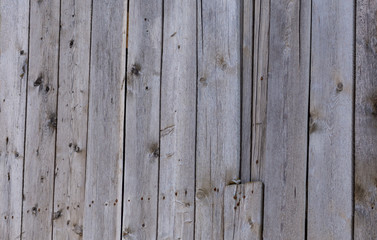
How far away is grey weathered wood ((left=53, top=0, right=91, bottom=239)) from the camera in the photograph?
10.2 feet

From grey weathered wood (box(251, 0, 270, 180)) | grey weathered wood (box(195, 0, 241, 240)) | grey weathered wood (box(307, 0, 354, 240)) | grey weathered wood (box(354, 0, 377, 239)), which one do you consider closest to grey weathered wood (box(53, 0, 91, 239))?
grey weathered wood (box(195, 0, 241, 240))

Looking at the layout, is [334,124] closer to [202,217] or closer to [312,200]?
[312,200]

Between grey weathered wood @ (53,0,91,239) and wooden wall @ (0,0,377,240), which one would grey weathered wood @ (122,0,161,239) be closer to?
wooden wall @ (0,0,377,240)

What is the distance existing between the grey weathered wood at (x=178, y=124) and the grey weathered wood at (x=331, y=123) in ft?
2.21

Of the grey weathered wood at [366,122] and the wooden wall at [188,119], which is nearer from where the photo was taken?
the grey weathered wood at [366,122]

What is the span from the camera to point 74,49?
3.22 meters

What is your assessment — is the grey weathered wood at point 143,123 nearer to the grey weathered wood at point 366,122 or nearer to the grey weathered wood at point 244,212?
the grey weathered wood at point 244,212

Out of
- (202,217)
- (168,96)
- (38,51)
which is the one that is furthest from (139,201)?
(38,51)

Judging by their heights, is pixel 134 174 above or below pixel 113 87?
below

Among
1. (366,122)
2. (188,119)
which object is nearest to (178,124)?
(188,119)

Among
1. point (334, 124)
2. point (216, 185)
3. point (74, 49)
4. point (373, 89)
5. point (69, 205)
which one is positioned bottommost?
point (69, 205)

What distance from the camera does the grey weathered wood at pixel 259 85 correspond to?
248cm

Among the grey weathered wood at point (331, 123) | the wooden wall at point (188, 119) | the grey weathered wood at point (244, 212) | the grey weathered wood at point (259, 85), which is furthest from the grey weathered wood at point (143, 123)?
the grey weathered wood at point (331, 123)

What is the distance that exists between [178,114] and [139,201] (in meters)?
0.53
